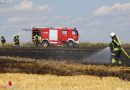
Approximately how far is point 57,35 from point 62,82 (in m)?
43.3

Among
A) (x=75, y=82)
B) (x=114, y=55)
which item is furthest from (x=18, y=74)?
(x=114, y=55)

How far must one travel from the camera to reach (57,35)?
2451 inches

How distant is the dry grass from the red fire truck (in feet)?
133

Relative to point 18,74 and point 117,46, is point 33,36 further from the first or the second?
point 18,74

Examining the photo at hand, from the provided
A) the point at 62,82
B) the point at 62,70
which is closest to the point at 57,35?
the point at 62,70

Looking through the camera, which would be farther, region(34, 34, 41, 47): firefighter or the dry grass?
region(34, 34, 41, 47): firefighter

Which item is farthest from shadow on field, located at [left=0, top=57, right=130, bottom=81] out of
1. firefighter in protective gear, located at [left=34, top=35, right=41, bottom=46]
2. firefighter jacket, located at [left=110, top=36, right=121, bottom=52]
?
firefighter in protective gear, located at [left=34, top=35, right=41, bottom=46]

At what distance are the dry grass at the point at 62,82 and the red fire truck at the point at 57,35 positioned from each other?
4054 cm

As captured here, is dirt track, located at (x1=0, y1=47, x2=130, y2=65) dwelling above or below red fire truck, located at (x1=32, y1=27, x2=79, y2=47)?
below

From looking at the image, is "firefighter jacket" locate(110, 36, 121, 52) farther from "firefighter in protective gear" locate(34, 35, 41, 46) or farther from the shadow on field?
"firefighter in protective gear" locate(34, 35, 41, 46)

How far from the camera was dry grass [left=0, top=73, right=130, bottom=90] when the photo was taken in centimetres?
1731

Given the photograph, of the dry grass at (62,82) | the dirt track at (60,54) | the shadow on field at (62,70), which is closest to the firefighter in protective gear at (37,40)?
the dirt track at (60,54)

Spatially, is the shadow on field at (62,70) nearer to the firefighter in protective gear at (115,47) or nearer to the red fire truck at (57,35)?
the firefighter in protective gear at (115,47)

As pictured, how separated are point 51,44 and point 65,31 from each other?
2.65 meters
